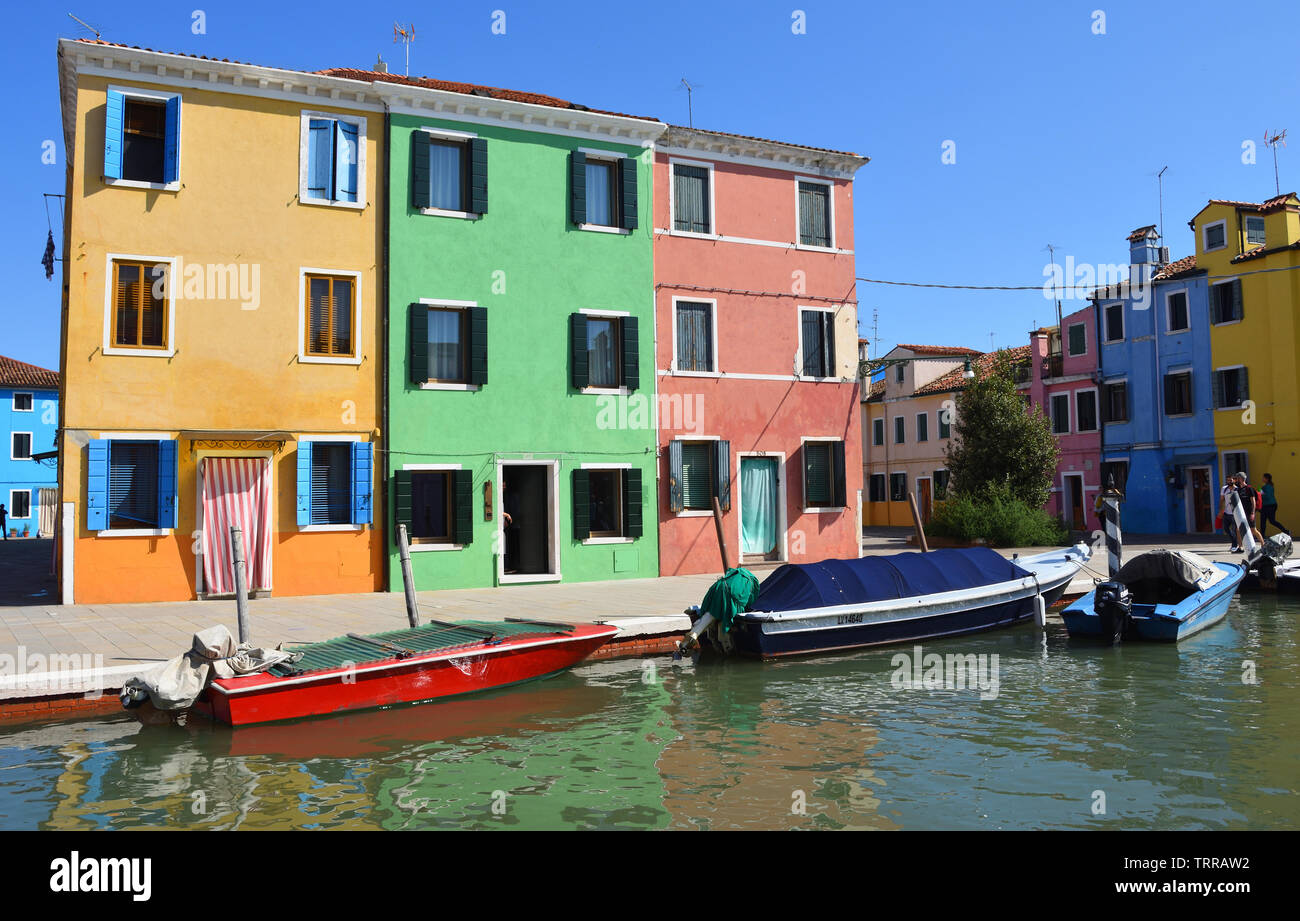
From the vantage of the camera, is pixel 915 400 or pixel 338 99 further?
pixel 915 400

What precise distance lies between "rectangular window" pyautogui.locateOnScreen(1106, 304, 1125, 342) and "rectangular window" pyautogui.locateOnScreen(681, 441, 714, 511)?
74.1 ft

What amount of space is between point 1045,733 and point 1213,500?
2851 cm

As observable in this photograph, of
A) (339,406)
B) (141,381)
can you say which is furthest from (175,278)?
(339,406)

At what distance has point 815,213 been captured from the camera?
23.2 metres

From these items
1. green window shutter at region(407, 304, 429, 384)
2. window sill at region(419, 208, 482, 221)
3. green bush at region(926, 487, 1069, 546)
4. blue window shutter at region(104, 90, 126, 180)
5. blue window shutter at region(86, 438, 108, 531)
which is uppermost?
blue window shutter at region(104, 90, 126, 180)

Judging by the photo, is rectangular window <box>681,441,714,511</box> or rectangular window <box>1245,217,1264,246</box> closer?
rectangular window <box>681,441,714,511</box>

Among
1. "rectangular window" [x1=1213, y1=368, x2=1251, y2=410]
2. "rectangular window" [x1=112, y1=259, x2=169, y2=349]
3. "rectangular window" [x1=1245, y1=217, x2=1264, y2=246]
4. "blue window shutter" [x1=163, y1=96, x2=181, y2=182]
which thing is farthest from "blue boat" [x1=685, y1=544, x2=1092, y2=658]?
"rectangular window" [x1=1245, y1=217, x2=1264, y2=246]

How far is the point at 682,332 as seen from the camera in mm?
21594

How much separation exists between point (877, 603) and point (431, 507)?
9083 millimetres

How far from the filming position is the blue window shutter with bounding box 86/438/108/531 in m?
16.2

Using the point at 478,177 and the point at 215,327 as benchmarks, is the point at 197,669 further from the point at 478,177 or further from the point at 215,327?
the point at 478,177

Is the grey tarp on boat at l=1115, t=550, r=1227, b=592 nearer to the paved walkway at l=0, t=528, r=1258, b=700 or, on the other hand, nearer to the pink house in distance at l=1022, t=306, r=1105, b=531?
the paved walkway at l=0, t=528, r=1258, b=700

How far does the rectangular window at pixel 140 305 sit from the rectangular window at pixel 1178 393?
3169cm
